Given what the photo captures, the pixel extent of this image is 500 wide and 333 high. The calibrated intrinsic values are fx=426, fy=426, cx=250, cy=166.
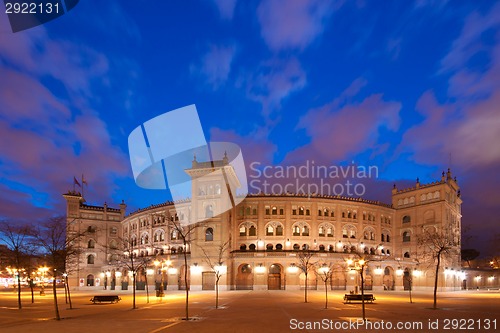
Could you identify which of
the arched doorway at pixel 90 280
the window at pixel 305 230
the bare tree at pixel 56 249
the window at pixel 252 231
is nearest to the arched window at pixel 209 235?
the window at pixel 252 231

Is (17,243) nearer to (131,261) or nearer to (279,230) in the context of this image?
(131,261)

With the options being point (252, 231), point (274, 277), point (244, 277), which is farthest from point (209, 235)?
point (252, 231)

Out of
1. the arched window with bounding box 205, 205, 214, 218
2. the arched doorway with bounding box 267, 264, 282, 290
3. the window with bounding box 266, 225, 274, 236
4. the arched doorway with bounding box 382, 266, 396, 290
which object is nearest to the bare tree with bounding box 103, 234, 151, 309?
the arched window with bounding box 205, 205, 214, 218

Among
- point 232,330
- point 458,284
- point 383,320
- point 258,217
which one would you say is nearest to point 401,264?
point 458,284

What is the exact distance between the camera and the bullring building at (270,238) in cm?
7544

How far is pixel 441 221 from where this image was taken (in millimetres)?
91438

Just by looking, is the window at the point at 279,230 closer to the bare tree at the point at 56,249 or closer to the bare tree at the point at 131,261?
the bare tree at the point at 131,261

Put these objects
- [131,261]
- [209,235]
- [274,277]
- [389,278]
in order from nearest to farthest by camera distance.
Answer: [131,261] < [209,235] < [274,277] < [389,278]

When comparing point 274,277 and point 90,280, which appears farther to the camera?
point 90,280

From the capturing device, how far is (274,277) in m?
78.1

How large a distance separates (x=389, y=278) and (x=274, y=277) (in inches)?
977

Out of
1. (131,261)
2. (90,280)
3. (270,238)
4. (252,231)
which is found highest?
(131,261)

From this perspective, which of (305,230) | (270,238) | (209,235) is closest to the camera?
(209,235)

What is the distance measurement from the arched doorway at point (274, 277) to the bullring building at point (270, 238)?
18 centimetres
